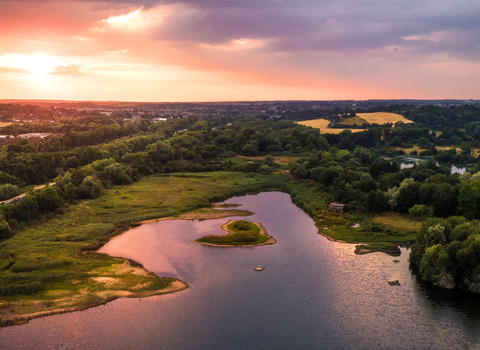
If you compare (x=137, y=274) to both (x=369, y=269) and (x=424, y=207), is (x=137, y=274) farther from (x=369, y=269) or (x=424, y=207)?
(x=424, y=207)

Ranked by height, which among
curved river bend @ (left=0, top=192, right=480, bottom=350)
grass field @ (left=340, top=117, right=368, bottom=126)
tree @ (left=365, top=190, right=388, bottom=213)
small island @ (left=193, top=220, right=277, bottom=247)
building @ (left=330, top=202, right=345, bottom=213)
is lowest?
curved river bend @ (left=0, top=192, right=480, bottom=350)

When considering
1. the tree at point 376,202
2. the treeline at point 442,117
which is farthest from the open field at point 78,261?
the treeline at point 442,117

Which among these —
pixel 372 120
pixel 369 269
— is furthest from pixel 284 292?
pixel 372 120

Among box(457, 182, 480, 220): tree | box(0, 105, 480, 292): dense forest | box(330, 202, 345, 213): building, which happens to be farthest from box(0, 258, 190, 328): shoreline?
box(457, 182, 480, 220): tree

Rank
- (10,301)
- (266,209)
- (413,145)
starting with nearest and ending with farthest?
1. (10,301)
2. (266,209)
3. (413,145)

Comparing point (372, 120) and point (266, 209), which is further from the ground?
point (372, 120)

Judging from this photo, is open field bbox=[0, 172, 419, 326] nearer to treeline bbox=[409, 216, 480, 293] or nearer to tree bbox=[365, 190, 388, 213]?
tree bbox=[365, 190, 388, 213]

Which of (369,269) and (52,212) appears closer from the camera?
(369,269)
